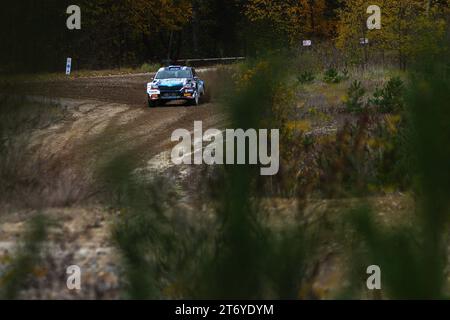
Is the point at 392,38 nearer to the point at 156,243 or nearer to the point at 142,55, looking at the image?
the point at 156,243

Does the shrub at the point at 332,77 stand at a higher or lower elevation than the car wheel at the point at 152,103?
higher

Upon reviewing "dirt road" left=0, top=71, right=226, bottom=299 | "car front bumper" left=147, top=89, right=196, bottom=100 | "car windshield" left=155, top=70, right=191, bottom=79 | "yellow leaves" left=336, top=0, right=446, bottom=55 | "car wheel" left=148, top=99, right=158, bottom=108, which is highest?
"yellow leaves" left=336, top=0, right=446, bottom=55

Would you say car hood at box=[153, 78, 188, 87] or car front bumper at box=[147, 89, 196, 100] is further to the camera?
car hood at box=[153, 78, 188, 87]

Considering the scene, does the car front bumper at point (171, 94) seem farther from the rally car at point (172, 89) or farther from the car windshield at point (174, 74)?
the car windshield at point (174, 74)

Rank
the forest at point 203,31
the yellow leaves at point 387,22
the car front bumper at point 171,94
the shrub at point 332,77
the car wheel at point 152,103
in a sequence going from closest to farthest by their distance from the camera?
the forest at point 203,31
the shrub at point 332,77
the yellow leaves at point 387,22
the car front bumper at point 171,94
the car wheel at point 152,103

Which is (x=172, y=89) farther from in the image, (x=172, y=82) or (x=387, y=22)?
(x=387, y=22)

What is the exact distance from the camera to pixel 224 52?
5.25 feet

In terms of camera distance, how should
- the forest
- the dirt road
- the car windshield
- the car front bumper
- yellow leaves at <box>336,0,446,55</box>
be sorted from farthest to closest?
the car windshield
the car front bumper
yellow leaves at <box>336,0,446,55</box>
the forest
the dirt road

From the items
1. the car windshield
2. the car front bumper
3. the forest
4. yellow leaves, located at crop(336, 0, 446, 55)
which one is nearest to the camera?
the forest

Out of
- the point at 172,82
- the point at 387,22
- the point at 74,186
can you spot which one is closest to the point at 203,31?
the point at 172,82

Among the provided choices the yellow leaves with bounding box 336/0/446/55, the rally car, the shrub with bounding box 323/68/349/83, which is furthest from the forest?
the rally car

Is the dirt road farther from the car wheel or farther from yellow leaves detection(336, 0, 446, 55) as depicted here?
yellow leaves detection(336, 0, 446, 55)

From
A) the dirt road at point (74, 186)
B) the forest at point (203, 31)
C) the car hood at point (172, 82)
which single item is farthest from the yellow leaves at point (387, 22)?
the dirt road at point (74, 186)

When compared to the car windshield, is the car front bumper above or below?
below
